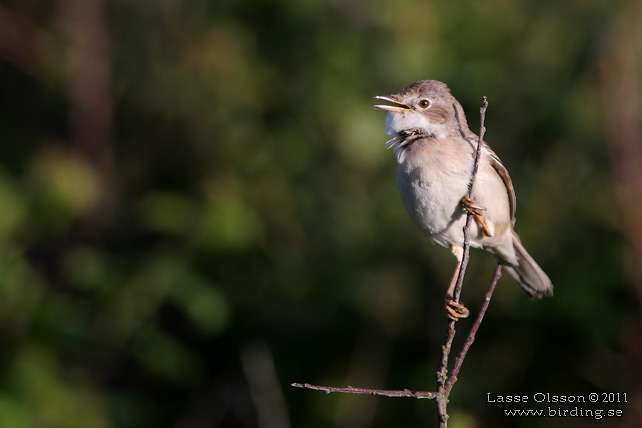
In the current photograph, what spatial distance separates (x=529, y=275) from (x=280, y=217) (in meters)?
3.03

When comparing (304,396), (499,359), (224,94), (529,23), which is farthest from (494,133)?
(304,396)

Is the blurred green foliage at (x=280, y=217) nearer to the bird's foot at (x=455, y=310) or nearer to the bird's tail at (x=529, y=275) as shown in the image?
the bird's tail at (x=529, y=275)

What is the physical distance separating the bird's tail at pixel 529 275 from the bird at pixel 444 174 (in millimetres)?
239

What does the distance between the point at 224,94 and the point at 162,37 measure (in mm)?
901

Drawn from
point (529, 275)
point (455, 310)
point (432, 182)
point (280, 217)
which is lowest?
point (455, 310)

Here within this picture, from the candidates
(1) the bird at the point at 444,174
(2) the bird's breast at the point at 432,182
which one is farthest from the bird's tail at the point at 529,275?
(2) the bird's breast at the point at 432,182

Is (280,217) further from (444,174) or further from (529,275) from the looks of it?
(444,174)

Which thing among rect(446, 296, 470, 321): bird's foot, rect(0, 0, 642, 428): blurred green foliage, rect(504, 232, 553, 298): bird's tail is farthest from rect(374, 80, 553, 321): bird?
rect(0, 0, 642, 428): blurred green foliage

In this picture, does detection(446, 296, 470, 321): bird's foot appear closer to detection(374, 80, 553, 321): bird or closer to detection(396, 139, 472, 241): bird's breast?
detection(374, 80, 553, 321): bird

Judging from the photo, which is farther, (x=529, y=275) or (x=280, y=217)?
(x=280, y=217)

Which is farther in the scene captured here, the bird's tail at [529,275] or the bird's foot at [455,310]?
the bird's tail at [529,275]

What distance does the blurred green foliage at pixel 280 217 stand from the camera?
6.23 m

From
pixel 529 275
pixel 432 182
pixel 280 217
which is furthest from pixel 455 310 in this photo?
pixel 280 217

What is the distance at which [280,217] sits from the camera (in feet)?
24.6
